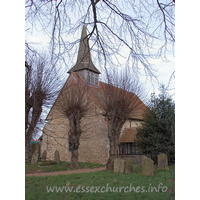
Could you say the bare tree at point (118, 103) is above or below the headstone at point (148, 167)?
above

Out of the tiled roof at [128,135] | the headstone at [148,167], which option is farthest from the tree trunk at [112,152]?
the tiled roof at [128,135]

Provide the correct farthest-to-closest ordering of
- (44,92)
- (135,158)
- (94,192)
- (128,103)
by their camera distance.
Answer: (135,158) < (128,103) < (44,92) < (94,192)

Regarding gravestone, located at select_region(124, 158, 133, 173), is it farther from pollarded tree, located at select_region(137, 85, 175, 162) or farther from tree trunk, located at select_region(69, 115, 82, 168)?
tree trunk, located at select_region(69, 115, 82, 168)

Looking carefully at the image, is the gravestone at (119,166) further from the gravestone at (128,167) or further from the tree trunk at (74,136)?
the tree trunk at (74,136)

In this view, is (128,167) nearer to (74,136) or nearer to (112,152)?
(112,152)

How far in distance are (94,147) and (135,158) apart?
3456 mm

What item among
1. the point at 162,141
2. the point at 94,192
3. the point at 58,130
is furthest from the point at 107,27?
the point at 58,130

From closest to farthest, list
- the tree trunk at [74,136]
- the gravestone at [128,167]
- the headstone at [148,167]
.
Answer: the headstone at [148,167]
the gravestone at [128,167]
the tree trunk at [74,136]

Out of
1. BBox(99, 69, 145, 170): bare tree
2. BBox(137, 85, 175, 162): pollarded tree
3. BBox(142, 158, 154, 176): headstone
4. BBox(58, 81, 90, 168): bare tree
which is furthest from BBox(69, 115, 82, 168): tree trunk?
BBox(142, 158, 154, 176): headstone

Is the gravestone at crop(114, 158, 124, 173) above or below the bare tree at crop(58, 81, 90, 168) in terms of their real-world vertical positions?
below

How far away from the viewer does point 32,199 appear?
514cm

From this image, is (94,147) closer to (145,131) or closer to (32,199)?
(145,131)

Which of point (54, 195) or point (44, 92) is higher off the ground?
point (44, 92)

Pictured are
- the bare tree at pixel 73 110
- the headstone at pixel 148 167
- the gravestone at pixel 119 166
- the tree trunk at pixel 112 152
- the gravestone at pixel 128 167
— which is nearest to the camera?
the headstone at pixel 148 167
